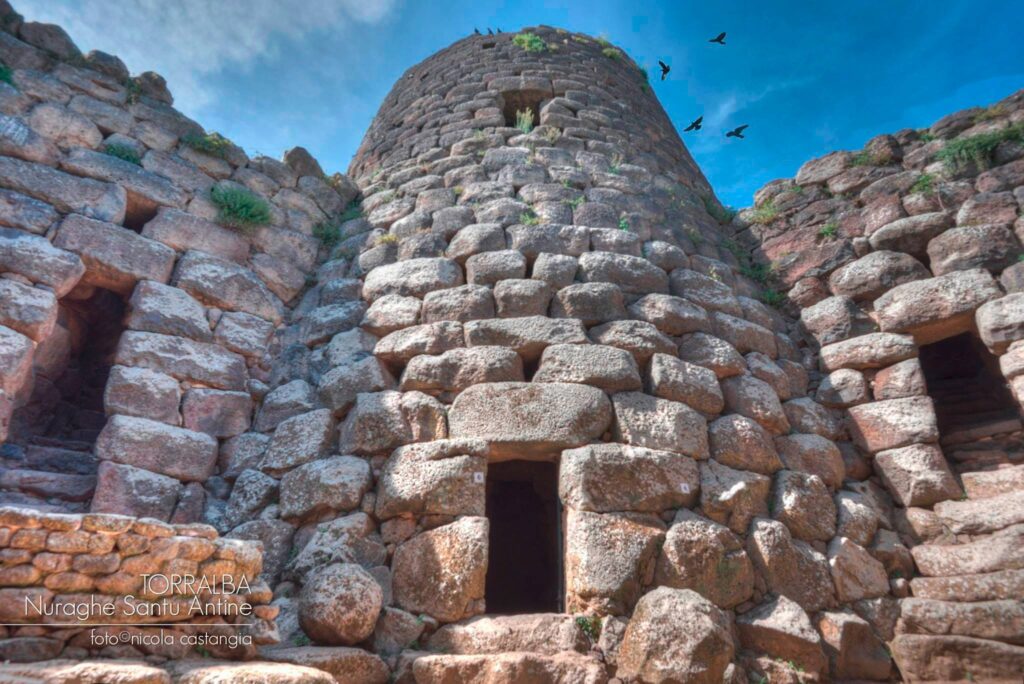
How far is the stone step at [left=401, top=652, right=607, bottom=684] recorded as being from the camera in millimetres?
2594

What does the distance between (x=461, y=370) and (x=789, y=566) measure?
213 centimetres

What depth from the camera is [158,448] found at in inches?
145

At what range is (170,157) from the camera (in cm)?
509

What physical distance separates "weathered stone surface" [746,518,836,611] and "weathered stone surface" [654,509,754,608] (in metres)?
0.10

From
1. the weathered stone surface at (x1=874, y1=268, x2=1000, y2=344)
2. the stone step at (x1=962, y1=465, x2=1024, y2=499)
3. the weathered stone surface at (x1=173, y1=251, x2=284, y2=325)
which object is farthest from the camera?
the weathered stone surface at (x1=173, y1=251, x2=284, y2=325)

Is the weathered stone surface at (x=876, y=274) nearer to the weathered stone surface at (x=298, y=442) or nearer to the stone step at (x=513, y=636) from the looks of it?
the stone step at (x=513, y=636)

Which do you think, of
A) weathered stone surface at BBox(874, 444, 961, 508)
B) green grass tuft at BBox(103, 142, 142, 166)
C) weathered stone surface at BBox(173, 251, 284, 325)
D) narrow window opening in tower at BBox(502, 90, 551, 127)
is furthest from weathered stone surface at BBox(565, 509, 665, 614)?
narrow window opening in tower at BBox(502, 90, 551, 127)

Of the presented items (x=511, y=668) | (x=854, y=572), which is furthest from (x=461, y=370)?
(x=854, y=572)

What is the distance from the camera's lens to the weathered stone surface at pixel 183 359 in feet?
12.9

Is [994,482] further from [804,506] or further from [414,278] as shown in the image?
[414,278]

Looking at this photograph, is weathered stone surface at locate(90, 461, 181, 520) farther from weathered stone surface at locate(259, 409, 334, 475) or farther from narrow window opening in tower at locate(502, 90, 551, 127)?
narrow window opening in tower at locate(502, 90, 551, 127)

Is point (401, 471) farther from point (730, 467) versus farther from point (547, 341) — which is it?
point (730, 467)

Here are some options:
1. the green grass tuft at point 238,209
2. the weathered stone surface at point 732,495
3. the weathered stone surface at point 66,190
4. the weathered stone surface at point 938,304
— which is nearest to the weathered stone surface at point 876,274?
the weathered stone surface at point 938,304

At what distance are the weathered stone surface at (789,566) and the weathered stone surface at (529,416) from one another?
102cm
